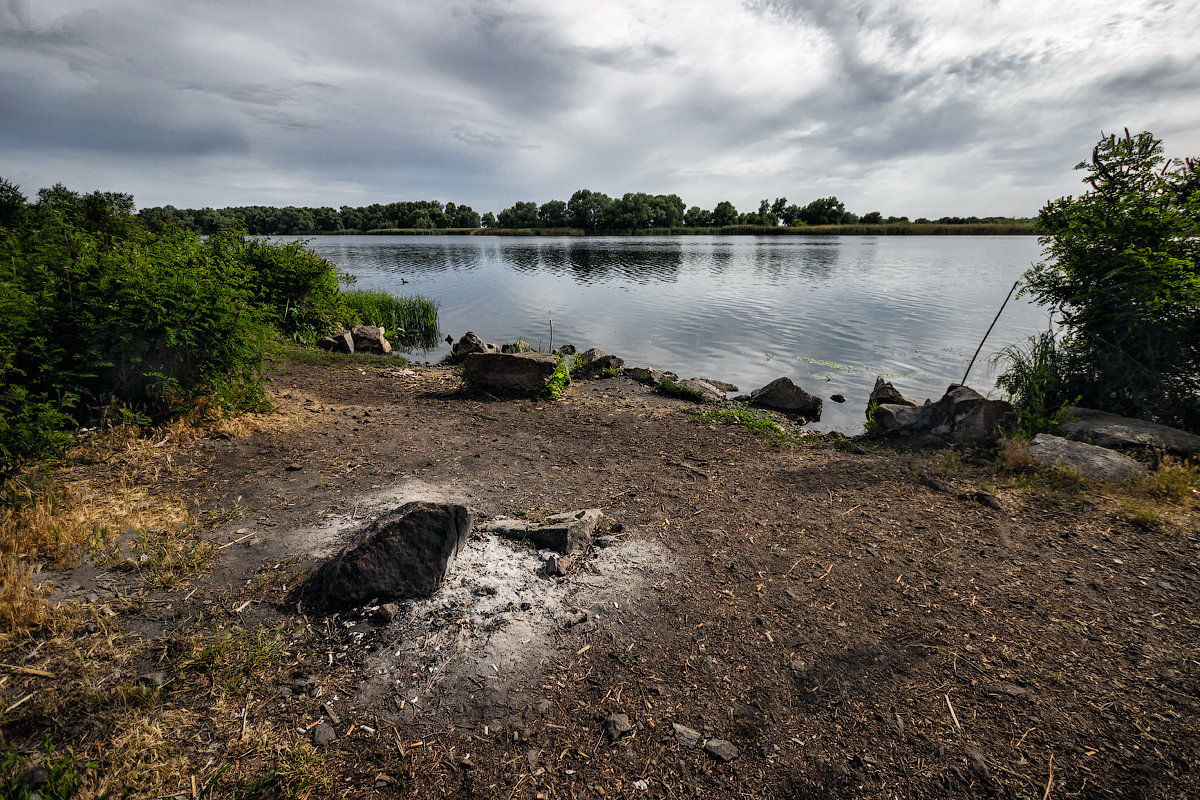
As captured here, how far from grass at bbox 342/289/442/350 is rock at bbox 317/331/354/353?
15.7ft

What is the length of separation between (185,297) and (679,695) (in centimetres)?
782

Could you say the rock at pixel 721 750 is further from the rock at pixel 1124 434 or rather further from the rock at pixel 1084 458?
the rock at pixel 1124 434

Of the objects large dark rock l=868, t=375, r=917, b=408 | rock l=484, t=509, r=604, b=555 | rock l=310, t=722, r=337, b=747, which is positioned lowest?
large dark rock l=868, t=375, r=917, b=408

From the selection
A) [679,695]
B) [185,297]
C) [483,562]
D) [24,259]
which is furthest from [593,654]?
[24,259]

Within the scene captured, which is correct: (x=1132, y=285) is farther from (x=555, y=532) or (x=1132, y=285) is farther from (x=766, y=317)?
(x=766, y=317)

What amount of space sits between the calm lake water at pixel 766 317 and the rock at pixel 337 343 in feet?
10.6

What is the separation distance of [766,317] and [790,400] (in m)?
14.1

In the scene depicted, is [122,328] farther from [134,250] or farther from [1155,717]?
[1155,717]

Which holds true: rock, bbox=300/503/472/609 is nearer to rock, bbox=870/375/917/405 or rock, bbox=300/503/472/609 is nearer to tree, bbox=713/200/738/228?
rock, bbox=870/375/917/405

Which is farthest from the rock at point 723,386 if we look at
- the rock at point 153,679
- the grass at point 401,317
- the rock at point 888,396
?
the rock at point 153,679

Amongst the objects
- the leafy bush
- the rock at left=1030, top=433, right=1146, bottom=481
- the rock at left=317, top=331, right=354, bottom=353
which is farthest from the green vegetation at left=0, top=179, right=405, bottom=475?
the rock at left=1030, top=433, right=1146, bottom=481

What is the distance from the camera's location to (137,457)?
19.7ft

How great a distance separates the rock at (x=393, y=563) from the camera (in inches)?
152

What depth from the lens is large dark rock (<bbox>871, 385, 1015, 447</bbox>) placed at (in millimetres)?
8070
